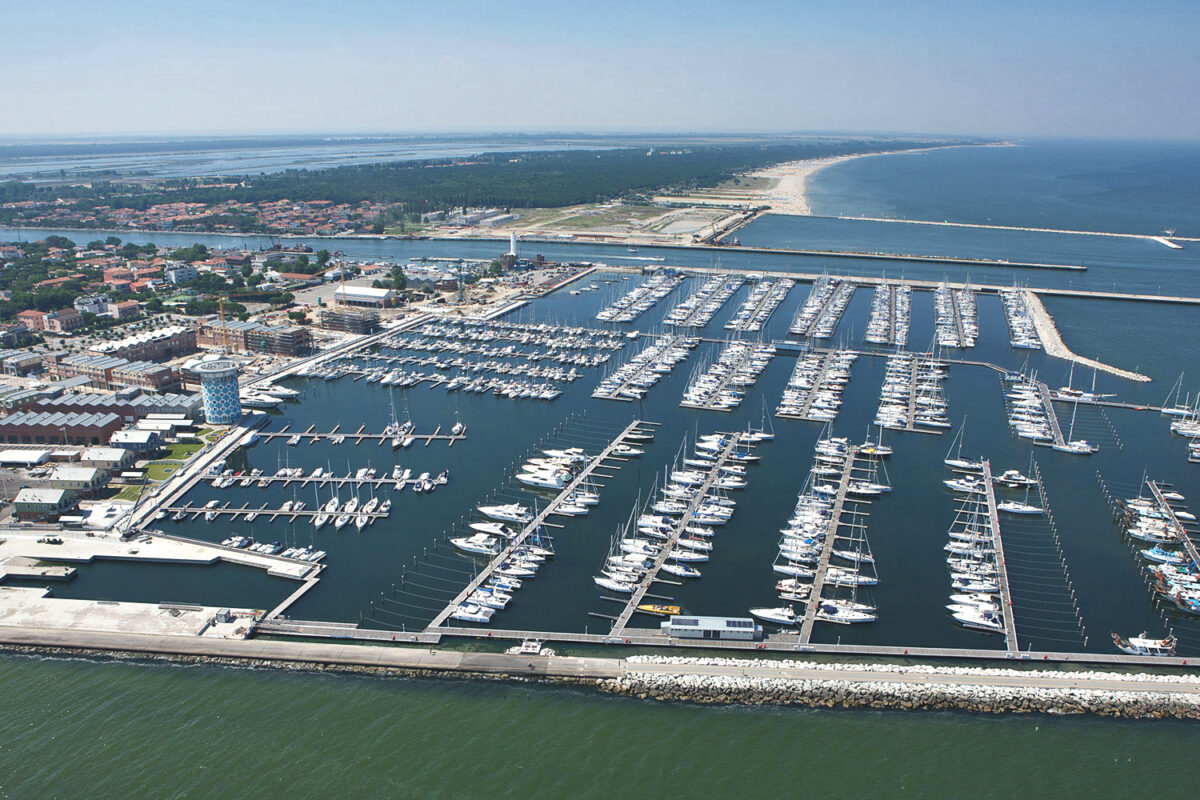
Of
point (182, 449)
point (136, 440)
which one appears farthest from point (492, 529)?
point (136, 440)

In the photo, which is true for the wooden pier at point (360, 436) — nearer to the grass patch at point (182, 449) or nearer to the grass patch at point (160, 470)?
the grass patch at point (182, 449)

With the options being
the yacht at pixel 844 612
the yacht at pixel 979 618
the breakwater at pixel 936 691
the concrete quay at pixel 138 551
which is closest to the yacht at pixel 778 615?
the yacht at pixel 844 612

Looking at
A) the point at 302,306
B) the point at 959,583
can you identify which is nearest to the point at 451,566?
the point at 959,583

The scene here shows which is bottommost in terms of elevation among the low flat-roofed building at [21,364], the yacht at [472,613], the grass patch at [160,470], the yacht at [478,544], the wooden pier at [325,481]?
the yacht at [472,613]

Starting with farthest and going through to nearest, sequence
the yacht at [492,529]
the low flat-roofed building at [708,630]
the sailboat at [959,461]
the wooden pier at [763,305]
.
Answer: the wooden pier at [763,305] → the sailboat at [959,461] → the yacht at [492,529] → the low flat-roofed building at [708,630]

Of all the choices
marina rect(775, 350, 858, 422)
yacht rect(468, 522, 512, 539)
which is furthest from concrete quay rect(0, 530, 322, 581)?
marina rect(775, 350, 858, 422)
